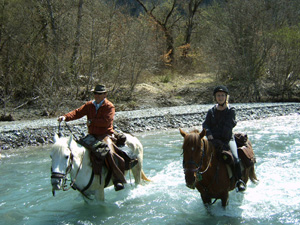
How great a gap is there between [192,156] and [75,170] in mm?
1941

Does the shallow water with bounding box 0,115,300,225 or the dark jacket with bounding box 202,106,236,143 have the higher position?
the dark jacket with bounding box 202,106,236,143

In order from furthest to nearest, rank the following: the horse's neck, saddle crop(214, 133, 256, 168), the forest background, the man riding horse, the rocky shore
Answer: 1. the forest background
2. the rocky shore
3. the man riding horse
4. the horse's neck
5. saddle crop(214, 133, 256, 168)

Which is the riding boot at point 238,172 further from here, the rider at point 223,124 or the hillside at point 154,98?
the hillside at point 154,98

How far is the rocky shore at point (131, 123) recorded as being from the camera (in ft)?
38.2

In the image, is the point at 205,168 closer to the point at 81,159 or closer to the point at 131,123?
the point at 81,159

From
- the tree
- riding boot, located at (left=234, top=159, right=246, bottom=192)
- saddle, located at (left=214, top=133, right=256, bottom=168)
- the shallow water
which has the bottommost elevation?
the shallow water

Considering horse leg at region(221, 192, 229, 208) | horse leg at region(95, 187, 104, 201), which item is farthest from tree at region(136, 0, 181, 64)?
horse leg at region(221, 192, 229, 208)

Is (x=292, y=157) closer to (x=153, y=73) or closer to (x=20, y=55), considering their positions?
(x=20, y=55)

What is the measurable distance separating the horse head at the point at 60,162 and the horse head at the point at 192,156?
1741mm

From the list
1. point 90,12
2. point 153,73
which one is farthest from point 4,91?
point 153,73

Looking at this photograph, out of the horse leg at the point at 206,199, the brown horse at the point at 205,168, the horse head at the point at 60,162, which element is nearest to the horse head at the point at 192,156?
the brown horse at the point at 205,168

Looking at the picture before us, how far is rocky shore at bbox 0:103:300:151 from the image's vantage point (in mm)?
11648

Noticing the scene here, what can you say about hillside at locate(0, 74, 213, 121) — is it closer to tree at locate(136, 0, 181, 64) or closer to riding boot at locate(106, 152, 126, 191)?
tree at locate(136, 0, 181, 64)

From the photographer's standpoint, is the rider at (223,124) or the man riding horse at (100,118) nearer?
the rider at (223,124)
